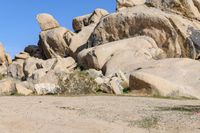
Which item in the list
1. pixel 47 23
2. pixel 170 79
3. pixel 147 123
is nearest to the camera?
pixel 147 123

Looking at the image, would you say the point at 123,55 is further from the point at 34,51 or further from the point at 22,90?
the point at 34,51

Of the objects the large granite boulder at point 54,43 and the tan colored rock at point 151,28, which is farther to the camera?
the large granite boulder at point 54,43

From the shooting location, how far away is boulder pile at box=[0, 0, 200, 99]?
32406 mm

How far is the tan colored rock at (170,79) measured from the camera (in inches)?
1190

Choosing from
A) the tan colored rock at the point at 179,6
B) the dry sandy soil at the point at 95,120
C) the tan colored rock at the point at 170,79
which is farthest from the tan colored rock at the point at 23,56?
the dry sandy soil at the point at 95,120

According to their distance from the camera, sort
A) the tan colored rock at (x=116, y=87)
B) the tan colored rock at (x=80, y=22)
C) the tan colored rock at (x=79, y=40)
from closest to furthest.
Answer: the tan colored rock at (x=116, y=87)
the tan colored rock at (x=79, y=40)
the tan colored rock at (x=80, y=22)

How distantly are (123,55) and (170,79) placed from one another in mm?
8442

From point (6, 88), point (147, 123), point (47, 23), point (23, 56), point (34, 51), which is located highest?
point (47, 23)

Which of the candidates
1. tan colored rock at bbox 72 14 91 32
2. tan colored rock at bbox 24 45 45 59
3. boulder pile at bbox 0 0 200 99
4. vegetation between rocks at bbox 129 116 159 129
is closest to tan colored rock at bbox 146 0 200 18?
boulder pile at bbox 0 0 200 99

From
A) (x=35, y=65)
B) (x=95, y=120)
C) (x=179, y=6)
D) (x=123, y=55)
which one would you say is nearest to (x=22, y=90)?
(x=123, y=55)

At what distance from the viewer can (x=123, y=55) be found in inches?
1615

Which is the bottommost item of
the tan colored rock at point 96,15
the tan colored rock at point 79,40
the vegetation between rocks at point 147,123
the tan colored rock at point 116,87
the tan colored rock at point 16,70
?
the vegetation between rocks at point 147,123

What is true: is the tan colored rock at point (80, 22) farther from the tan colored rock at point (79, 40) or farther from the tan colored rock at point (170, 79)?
the tan colored rock at point (170, 79)

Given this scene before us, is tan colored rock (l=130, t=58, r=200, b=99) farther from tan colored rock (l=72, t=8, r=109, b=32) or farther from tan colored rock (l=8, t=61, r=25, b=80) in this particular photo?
tan colored rock (l=8, t=61, r=25, b=80)
